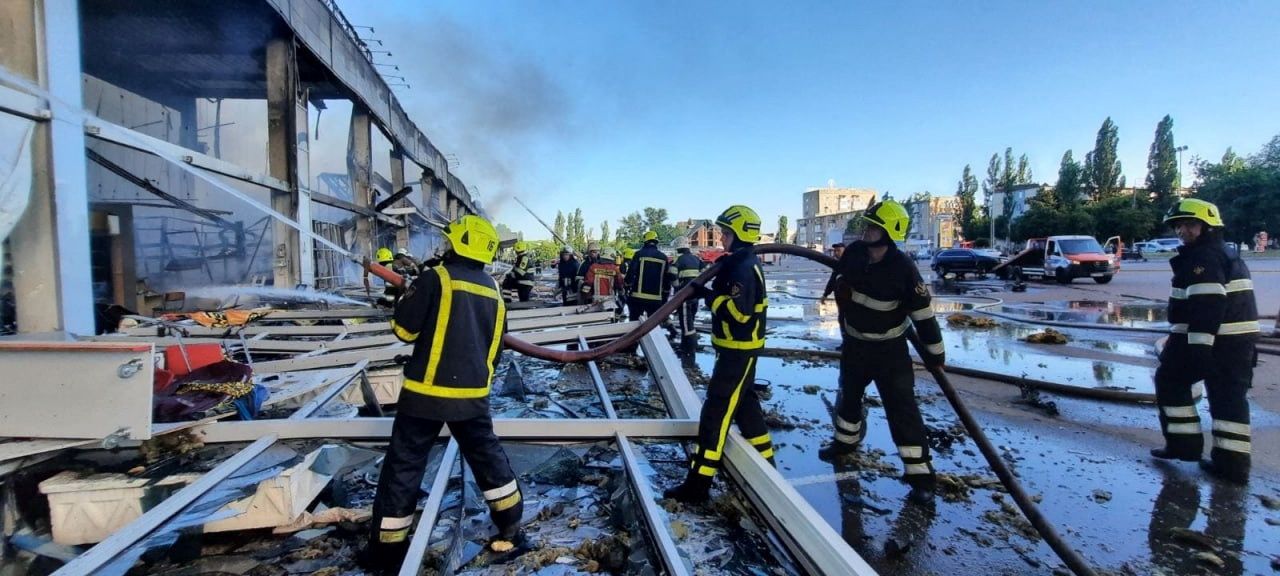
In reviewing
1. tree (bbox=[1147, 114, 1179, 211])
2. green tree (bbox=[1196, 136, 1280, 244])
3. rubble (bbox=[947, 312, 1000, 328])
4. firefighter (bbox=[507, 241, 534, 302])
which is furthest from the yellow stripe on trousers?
tree (bbox=[1147, 114, 1179, 211])

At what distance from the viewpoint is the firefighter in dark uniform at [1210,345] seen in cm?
346

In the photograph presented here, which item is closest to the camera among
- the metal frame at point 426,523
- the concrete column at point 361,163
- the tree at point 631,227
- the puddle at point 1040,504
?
the metal frame at point 426,523

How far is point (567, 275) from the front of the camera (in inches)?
439

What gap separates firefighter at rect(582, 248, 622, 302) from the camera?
9.88 m

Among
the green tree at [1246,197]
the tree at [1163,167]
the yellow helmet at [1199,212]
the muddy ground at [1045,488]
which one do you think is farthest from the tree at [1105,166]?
the yellow helmet at [1199,212]

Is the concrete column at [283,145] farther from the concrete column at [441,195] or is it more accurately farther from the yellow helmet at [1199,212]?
the concrete column at [441,195]

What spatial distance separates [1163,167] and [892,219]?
58.1 metres

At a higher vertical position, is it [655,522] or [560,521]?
[655,522]

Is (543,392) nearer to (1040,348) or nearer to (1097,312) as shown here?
(1040,348)

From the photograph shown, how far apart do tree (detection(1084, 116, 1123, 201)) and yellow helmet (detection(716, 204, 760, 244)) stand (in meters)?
56.0

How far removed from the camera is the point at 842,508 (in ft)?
10.5

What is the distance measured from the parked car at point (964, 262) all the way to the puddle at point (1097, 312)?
9.03 meters

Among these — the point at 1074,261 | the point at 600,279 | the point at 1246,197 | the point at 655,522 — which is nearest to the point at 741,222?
the point at 655,522

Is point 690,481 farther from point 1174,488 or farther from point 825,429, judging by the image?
point 1174,488
